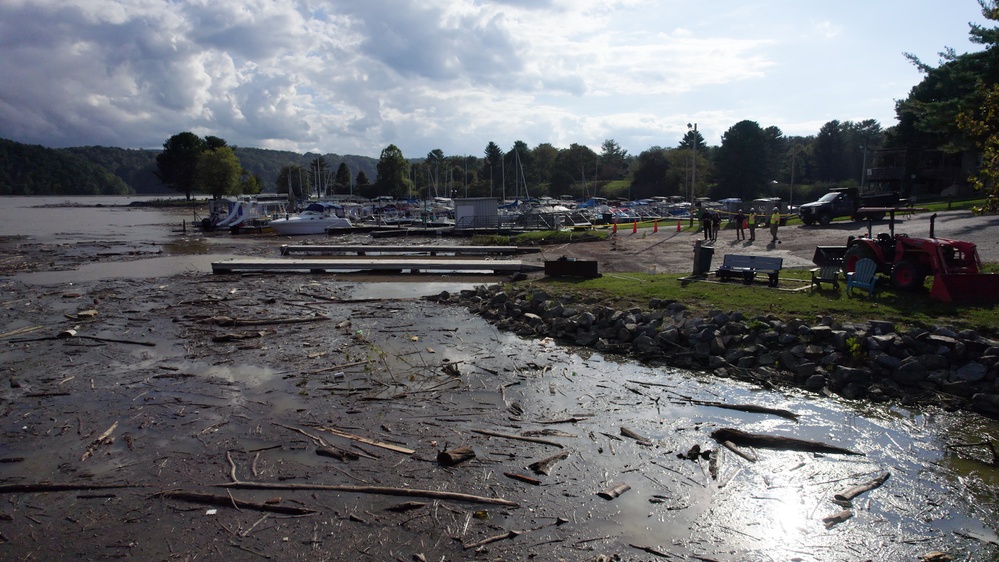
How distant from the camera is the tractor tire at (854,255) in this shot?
600 inches

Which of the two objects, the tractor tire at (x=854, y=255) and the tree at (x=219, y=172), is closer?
the tractor tire at (x=854, y=255)

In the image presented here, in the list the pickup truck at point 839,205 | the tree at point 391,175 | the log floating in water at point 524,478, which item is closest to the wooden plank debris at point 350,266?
the log floating in water at point 524,478

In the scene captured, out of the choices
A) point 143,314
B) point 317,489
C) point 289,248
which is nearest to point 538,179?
point 289,248

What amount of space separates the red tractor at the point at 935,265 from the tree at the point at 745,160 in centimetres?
8220

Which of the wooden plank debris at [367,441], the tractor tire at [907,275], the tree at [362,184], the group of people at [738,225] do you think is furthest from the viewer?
the tree at [362,184]

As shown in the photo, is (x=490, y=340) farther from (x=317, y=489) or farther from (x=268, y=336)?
(x=317, y=489)

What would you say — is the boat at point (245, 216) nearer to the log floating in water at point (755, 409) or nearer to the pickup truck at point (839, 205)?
the pickup truck at point (839, 205)

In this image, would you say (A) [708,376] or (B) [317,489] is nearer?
(B) [317,489]

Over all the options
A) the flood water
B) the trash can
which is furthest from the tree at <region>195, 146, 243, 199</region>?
the trash can

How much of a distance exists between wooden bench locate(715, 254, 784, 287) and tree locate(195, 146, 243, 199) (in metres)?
118

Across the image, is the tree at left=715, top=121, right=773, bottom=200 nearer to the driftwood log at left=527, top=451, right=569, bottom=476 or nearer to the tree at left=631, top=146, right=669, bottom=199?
the tree at left=631, top=146, right=669, bottom=199

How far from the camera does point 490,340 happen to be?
14.8 m

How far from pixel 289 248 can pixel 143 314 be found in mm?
17180

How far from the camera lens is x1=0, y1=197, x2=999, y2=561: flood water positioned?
6605mm
